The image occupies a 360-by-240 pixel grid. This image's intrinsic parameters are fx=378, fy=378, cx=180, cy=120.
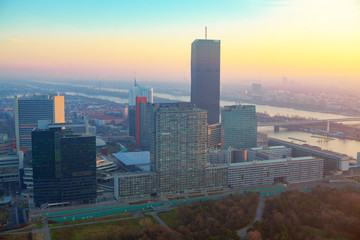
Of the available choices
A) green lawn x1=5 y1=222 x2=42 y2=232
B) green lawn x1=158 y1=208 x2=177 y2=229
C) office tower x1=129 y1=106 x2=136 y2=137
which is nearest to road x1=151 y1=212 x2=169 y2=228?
green lawn x1=158 y1=208 x2=177 y2=229

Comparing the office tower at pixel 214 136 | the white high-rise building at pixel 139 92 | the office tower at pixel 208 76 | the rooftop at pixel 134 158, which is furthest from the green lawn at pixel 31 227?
the white high-rise building at pixel 139 92

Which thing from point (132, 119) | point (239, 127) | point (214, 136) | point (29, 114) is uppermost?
point (29, 114)

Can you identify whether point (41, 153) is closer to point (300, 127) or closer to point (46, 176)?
point (46, 176)

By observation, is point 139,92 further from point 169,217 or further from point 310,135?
point 169,217

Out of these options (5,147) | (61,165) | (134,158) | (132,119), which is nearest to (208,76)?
(132,119)

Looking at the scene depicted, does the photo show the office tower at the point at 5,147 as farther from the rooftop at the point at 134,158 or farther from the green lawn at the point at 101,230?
the green lawn at the point at 101,230

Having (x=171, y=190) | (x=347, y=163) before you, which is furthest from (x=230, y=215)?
(x=347, y=163)

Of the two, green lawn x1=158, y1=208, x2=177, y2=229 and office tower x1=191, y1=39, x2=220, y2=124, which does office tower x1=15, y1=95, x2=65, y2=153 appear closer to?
office tower x1=191, y1=39, x2=220, y2=124
